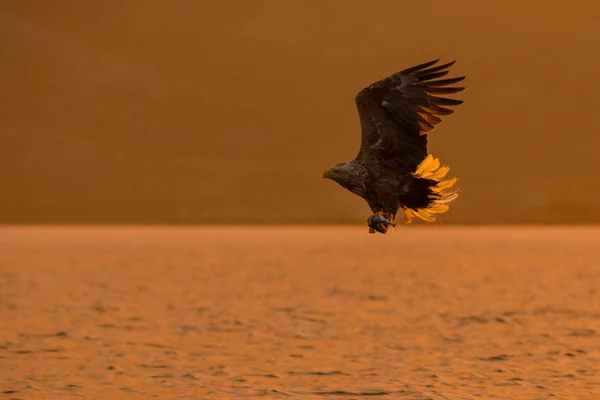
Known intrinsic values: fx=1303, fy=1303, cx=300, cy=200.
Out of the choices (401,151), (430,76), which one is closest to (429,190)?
(401,151)

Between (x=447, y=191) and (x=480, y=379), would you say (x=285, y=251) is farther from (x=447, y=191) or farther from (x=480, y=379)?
(x=447, y=191)

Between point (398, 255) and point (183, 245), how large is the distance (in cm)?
3038

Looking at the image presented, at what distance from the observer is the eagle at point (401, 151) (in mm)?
19562

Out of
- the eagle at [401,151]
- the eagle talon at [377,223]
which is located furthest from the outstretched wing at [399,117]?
the eagle talon at [377,223]

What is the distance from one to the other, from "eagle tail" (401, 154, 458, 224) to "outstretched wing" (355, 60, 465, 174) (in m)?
0.17

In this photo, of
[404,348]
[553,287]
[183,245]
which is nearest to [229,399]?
[404,348]

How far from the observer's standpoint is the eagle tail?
19656 millimetres

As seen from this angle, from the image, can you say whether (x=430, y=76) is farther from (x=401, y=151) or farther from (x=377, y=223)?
(x=377, y=223)

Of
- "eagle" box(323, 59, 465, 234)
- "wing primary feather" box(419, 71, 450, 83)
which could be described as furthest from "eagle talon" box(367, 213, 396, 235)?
"wing primary feather" box(419, 71, 450, 83)

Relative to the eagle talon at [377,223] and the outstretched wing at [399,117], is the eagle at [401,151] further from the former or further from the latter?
the eagle talon at [377,223]

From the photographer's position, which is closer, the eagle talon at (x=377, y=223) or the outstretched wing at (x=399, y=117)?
the eagle talon at (x=377, y=223)

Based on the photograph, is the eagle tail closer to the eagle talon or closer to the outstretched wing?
the outstretched wing

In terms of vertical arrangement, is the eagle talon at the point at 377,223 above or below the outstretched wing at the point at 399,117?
below

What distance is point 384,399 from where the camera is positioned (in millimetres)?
34250
